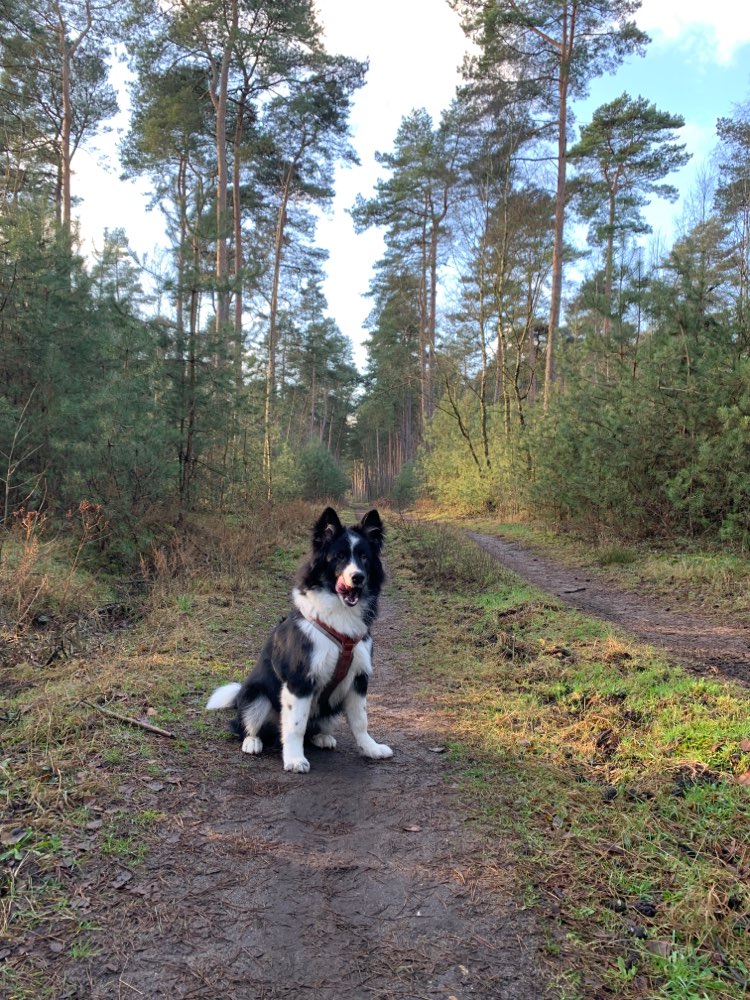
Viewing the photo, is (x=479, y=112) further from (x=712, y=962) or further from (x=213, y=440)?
(x=712, y=962)

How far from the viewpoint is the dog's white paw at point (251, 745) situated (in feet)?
12.3

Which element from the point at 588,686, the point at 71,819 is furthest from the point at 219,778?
the point at 588,686

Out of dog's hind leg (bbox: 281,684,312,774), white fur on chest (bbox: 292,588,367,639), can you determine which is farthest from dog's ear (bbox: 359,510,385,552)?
dog's hind leg (bbox: 281,684,312,774)

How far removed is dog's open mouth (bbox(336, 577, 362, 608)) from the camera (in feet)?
12.1

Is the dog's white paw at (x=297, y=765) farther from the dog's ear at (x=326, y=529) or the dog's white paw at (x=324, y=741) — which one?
the dog's ear at (x=326, y=529)

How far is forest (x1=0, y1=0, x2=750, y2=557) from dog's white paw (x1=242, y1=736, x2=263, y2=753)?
4087 millimetres

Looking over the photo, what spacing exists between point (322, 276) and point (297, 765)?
25195 mm

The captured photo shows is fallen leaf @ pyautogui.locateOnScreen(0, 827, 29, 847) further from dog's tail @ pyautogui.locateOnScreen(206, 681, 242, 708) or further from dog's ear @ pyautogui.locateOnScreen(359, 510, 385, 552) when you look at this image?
dog's ear @ pyautogui.locateOnScreen(359, 510, 385, 552)

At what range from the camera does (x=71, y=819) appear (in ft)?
9.04

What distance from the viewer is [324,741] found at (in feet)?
12.8

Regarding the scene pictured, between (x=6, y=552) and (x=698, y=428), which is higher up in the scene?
→ (x=698, y=428)

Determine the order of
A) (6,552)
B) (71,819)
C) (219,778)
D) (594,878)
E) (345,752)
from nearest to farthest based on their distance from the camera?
1. (594,878)
2. (71,819)
3. (219,778)
4. (345,752)
5. (6,552)

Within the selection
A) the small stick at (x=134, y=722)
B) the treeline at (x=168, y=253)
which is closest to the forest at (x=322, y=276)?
the treeline at (x=168, y=253)

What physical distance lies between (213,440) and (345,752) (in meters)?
8.18
